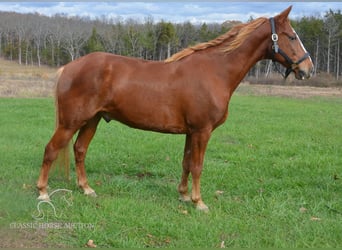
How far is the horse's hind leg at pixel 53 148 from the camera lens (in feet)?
16.8

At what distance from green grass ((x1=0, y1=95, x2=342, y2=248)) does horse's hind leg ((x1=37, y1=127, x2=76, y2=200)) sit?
19 centimetres

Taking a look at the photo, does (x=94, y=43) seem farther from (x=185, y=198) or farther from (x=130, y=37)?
(x=185, y=198)

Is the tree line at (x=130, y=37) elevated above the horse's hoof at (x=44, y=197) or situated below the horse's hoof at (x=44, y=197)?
above

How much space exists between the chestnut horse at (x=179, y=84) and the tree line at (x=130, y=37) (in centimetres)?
3648

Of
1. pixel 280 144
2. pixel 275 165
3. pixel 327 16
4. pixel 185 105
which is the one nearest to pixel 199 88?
pixel 185 105

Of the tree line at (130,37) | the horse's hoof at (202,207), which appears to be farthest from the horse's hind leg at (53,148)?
the tree line at (130,37)

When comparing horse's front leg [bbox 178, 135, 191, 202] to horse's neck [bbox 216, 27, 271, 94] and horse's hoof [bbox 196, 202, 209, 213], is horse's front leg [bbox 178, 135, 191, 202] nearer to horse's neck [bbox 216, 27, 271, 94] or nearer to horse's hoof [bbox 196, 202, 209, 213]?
horse's hoof [bbox 196, 202, 209, 213]

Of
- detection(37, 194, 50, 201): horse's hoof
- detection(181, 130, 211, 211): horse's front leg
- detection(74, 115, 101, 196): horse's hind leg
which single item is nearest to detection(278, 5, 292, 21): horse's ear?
detection(181, 130, 211, 211): horse's front leg

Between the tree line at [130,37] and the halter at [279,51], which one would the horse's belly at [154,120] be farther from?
the tree line at [130,37]

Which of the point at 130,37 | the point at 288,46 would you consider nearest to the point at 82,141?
the point at 288,46

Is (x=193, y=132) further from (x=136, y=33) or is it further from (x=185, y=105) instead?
(x=136, y=33)

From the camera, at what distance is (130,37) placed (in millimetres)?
48688

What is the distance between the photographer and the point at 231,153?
8172mm

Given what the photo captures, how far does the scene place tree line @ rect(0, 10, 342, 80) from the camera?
49875 mm
